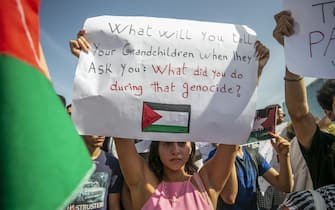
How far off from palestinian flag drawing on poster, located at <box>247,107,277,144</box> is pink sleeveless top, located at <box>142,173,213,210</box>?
3.02 feet

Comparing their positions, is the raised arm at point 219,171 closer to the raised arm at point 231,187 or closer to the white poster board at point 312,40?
the raised arm at point 231,187

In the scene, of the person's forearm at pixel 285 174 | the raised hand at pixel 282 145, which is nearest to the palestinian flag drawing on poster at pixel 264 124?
the raised hand at pixel 282 145

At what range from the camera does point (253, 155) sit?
2.88 metres

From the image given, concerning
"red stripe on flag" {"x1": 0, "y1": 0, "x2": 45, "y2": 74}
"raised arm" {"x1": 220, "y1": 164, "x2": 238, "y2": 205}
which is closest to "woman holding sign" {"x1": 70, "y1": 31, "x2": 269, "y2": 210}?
"raised arm" {"x1": 220, "y1": 164, "x2": 238, "y2": 205}

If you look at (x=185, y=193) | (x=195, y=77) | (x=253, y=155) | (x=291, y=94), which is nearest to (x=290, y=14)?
(x=291, y=94)

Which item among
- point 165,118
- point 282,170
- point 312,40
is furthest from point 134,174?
point 282,170

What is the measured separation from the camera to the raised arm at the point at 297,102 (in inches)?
72.4

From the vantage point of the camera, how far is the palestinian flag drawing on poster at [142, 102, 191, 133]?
1.80 metres

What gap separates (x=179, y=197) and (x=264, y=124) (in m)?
1.09

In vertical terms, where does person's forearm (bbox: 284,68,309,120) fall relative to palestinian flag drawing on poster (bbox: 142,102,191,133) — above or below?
above

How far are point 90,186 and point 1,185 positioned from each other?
1.51 m

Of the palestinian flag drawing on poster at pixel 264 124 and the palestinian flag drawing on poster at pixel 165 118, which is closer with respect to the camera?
the palestinian flag drawing on poster at pixel 165 118

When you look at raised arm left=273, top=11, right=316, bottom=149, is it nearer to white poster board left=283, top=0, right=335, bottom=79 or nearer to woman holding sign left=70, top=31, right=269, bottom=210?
white poster board left=283, top=0, right=335, bottom=79

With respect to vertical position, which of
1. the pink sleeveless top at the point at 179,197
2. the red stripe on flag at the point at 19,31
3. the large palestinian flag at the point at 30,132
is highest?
the red stripe on flag at the point at 19,31
